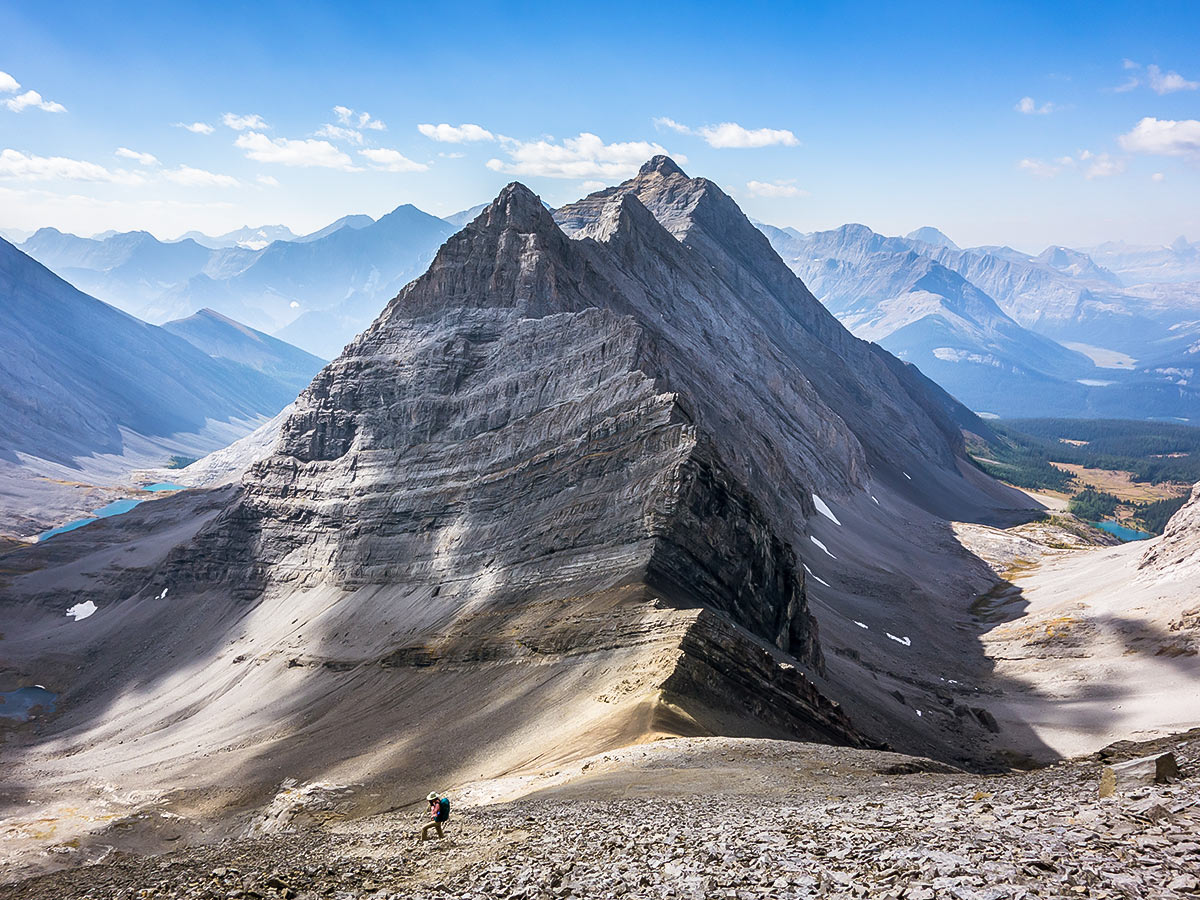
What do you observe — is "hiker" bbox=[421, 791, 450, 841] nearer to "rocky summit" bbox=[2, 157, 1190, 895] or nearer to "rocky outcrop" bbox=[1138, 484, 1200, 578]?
"rocky summit" bbox=[2, 157, 1190, 895]

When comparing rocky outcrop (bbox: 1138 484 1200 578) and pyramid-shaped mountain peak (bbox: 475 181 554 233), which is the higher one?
pyramid-shaped mountain peak (bbox: 475 181 554 233)

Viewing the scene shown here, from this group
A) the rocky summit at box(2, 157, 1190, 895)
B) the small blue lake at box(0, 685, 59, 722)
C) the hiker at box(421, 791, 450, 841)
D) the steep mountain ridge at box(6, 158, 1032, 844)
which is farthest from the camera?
the small blue lake at box(0, 685, 59, 722)

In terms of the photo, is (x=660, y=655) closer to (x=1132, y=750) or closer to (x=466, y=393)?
(x=1132, y=750)

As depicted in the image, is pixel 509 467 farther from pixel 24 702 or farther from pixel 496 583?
pixel 24 702

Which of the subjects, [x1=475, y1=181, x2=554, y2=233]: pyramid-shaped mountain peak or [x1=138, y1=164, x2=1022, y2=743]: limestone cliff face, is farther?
[x1=475, y1=181, x2=554, y2=233]: pyramid-shaped mountain peak

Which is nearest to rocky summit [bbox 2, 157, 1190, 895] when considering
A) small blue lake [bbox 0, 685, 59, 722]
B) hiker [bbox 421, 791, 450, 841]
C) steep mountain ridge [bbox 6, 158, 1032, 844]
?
steep mountain ridge [bbox 6, 158, 1032, 844]

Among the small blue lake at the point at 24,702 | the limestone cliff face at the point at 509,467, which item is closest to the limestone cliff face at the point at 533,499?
the limestone cliff face at the point at 509,467
